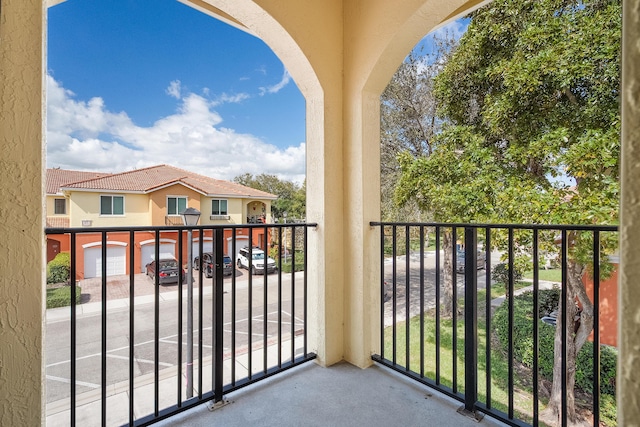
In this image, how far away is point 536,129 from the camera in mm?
3924

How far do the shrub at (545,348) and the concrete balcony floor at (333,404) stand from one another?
97.5 inches

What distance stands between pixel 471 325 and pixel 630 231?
1469mm

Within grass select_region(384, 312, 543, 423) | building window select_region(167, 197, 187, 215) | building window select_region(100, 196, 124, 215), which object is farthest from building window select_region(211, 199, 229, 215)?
grass select_region(384, 312, 543, 423)

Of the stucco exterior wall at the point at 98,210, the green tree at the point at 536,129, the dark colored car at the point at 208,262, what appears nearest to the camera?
the dark colored car at the point at 208,262

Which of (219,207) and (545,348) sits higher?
(219,207)

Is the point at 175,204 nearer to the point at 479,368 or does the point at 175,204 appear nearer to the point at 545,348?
the point at 479,368

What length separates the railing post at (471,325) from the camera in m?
1.57

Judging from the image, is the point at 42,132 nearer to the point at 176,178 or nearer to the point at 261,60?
the point at 176,178

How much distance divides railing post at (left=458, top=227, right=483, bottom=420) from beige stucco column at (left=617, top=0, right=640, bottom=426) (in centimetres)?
135

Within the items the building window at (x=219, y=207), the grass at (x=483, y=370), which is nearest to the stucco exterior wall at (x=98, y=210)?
the building window at (x=219, y=207)

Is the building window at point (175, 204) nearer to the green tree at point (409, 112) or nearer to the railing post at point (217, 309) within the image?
the railing post at point (217, 309)

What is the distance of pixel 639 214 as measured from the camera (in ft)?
0.98

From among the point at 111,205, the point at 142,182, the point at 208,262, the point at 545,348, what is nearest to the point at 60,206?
the point at 111,205

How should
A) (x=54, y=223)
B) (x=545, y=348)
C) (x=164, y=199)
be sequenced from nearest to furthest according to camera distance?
1. (x=54, y=223)
2. (x=164, y=199)
3. (x=545, y=348)
